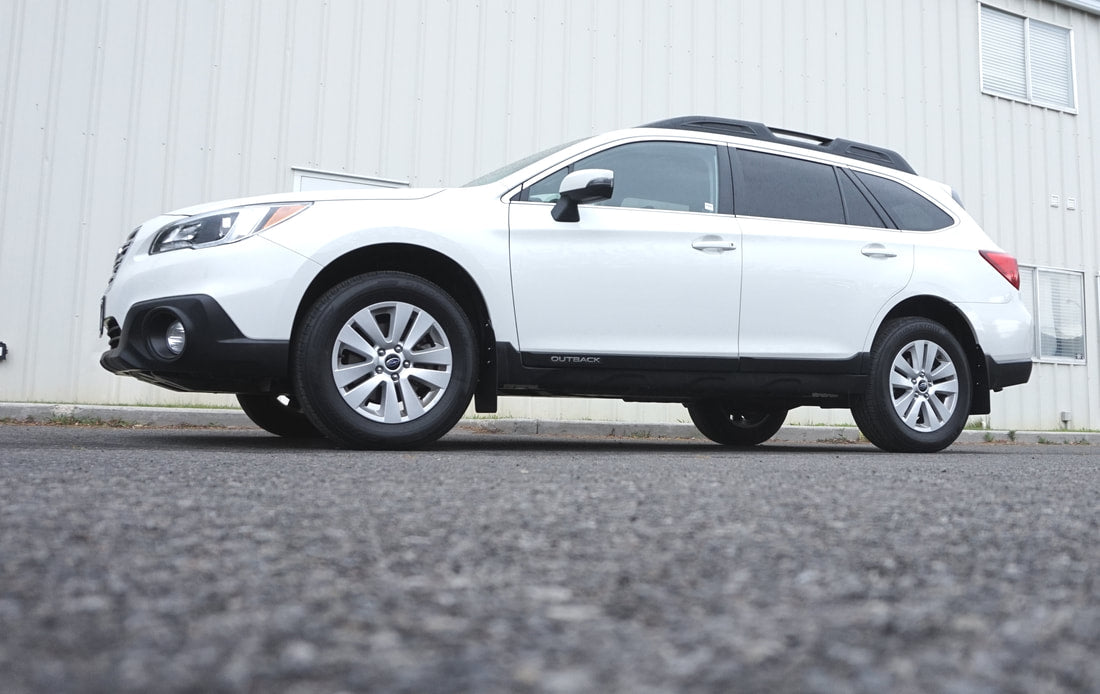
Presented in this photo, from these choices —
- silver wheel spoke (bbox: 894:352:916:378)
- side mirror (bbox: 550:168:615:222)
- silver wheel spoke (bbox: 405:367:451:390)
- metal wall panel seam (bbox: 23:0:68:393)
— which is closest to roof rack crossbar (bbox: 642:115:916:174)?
side mirror (bbox: 550:168:615:222)

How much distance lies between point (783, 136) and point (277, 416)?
11.0 feet

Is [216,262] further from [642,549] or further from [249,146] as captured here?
[249,146]

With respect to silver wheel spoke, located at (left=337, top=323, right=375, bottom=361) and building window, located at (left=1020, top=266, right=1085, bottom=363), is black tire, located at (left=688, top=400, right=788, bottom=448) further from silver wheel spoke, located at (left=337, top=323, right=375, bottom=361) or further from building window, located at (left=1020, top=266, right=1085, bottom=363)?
building window, located at (left=1020, top=266, right=1085, bottom=363)

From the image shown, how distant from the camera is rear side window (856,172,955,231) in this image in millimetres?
5816

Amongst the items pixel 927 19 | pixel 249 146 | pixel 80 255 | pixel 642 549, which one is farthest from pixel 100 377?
pixel 927 19

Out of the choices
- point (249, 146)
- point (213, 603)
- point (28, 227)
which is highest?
point (249, 146)

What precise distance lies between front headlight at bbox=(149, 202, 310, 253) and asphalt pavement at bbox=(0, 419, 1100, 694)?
5.92 ft

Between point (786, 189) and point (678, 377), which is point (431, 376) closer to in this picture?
point (678, 377)

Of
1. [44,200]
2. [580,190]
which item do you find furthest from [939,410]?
[44,200]

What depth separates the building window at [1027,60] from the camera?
12.7 metres

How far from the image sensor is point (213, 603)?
1346mm

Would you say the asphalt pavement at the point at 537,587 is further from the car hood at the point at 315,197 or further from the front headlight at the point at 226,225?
the car hood at the point at 315,197

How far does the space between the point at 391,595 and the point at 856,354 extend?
4.44 m

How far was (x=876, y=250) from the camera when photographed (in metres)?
5.53
